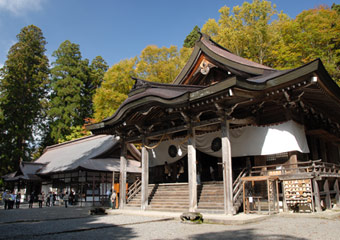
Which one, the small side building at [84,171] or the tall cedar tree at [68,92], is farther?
the tall cedar tree at [68,92]

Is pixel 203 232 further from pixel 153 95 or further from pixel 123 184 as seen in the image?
pixel 123 184

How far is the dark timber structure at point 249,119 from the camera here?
10203mm

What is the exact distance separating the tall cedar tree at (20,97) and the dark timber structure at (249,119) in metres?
19.6

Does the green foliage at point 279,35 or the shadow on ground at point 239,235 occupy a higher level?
the green foliage at point 279,35

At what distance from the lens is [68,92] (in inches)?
1454

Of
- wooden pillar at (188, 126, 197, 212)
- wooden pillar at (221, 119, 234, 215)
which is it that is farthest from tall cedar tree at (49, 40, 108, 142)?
wooden pillar at (221, 119, 234, 215)

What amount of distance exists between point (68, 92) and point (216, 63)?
89.2 ft

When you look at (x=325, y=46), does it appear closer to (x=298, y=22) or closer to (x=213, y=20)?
(x=298, y=22)

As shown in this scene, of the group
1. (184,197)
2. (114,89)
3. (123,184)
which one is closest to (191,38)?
(114,89)

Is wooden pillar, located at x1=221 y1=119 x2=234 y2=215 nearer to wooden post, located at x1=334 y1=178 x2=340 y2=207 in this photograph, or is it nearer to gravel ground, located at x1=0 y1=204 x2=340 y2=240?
gravel ground, located at x1=0 y1=204 x2=340 y2=240

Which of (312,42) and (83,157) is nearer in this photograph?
(312,42)

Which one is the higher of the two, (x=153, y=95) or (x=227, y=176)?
(x=153, y=95)

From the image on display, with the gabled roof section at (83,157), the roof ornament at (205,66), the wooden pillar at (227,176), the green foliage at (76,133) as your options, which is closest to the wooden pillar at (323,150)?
the wooden pillar at (227,176)

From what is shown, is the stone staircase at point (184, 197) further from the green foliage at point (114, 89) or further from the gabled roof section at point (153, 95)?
the green foliage at point (114, 89)
